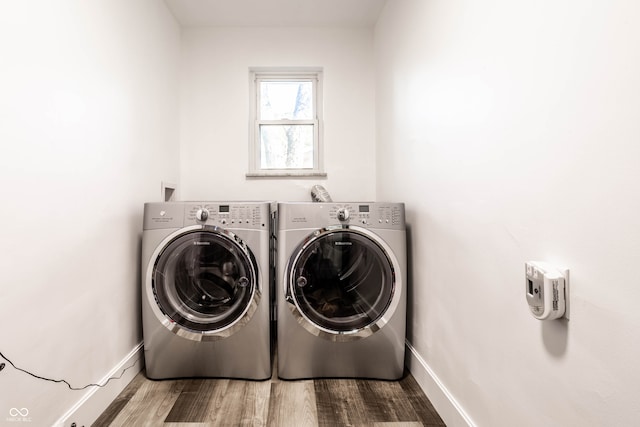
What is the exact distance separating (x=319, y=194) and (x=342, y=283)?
2.94 feet

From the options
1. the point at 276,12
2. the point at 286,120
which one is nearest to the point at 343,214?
the point at 286,120

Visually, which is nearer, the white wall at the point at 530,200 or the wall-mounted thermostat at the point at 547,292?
the white wall at the point at 530,200

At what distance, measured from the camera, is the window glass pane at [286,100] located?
2.74 meters

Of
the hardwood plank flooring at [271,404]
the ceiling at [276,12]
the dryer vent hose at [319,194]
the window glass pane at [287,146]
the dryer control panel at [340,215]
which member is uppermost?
the ceiling at [276,12]

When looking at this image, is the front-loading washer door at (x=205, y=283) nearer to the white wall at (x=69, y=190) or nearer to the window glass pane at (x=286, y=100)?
the white wall at (x=69, y=190)

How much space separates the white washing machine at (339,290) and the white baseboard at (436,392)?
10 centimetres

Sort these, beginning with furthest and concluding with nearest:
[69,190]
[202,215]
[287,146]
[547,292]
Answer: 1. [287,146]
2. [202,215]
3. [69,190]
4. [547,292]

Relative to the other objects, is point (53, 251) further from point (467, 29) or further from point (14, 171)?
point (467, 29)

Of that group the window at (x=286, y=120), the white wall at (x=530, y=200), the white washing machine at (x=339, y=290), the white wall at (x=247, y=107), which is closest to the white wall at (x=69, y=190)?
the white wall at (x=247, y=107)

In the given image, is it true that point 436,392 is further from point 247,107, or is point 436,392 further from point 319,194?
point 247,107

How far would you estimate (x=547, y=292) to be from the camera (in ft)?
2.62

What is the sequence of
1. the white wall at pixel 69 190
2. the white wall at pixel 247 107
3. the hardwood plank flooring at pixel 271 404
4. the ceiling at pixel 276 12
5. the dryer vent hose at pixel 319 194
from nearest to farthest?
the white wall at pixel 69 190 < the hardwood plank flooring at pixel 271 404 < the ceiling at pixel 276 12 < the dryer vent hose at pixel 319 194 < the white wall at pixel 247 107

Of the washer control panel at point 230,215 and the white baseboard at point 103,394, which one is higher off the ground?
the washer control panel at point 230,215

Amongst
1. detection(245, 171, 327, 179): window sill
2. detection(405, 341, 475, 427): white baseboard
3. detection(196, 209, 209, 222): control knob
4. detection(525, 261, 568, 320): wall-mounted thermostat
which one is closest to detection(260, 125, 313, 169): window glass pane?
detection(245, 171, 327, 179): window sill
